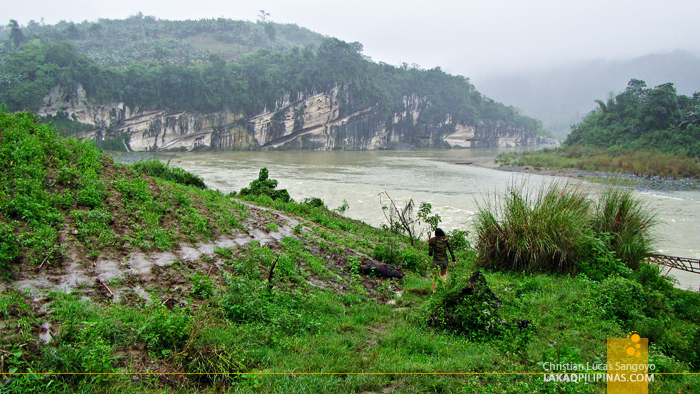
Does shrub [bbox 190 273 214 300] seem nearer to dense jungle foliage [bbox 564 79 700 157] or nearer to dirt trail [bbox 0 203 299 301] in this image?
dirt trail [bbox 0 203 299 301]

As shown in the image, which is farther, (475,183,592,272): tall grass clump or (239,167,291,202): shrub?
(239,167,291,202): shrub

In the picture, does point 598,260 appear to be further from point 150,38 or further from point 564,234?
point 150,38

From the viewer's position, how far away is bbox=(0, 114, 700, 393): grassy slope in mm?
3010

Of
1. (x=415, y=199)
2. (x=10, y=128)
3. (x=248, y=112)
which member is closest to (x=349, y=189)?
(x=415, y=199)

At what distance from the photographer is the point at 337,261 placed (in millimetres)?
7273

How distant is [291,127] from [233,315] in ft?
237

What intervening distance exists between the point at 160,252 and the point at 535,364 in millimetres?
5016

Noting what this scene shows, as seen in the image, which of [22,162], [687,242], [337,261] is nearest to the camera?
[22,162]

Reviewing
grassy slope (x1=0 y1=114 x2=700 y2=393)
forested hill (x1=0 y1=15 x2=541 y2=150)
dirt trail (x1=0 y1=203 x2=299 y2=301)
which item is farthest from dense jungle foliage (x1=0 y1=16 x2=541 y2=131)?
dirt trail (x1=0 y1=203 x2=299 y2=301)

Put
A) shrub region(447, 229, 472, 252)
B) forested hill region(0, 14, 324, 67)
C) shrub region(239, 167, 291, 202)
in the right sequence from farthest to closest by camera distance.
→ forested hill region(0, 14, 324, 67) → shrub region(239, 167, 291, 202) → shrub region(447, 229, 472, 252)

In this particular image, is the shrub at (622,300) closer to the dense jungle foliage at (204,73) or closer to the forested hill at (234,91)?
the dense jungle foliage at (204,73)

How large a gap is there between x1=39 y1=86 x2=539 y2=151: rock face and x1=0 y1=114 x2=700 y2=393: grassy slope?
2121 inches

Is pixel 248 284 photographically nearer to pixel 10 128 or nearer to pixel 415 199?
pixel 10 128

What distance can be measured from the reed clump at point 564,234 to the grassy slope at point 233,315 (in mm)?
499
